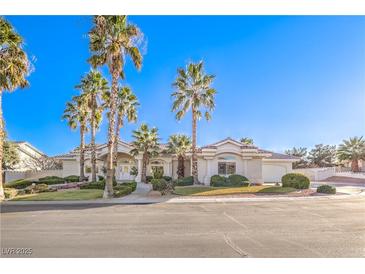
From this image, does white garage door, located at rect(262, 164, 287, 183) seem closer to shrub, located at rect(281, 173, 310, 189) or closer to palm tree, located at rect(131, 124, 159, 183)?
shrub, located at rect(281, 173, 310, 189)

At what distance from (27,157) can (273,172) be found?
45.0m

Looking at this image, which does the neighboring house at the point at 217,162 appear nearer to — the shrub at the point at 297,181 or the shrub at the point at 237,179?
the shrub at the point at 237,179

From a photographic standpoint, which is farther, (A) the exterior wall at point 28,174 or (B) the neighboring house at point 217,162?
(A) the exterior wall at point 28,174

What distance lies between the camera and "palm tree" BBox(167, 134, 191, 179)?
3356 cm

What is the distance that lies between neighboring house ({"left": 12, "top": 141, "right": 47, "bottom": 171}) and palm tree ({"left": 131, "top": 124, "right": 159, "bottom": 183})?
25.3m

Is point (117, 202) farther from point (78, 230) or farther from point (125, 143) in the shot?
point (125, 143)

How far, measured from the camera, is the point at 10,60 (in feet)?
62.1

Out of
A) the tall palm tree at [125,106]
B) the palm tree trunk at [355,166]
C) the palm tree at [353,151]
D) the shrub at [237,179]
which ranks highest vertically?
the tall palm tree at [125,106]

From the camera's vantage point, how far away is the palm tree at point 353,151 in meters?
41.2

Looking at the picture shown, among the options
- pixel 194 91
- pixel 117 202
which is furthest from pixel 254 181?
pixel 117 202

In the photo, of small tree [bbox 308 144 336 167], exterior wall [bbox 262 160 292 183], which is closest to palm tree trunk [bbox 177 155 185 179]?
exterior wall [bbox 262 160 292 183]

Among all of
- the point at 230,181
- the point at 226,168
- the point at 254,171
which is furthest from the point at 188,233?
the point at 254,171

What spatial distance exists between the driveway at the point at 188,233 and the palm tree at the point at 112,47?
782 cm

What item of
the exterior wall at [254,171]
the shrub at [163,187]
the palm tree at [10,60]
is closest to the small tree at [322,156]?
the exterior wall at [254,171]
